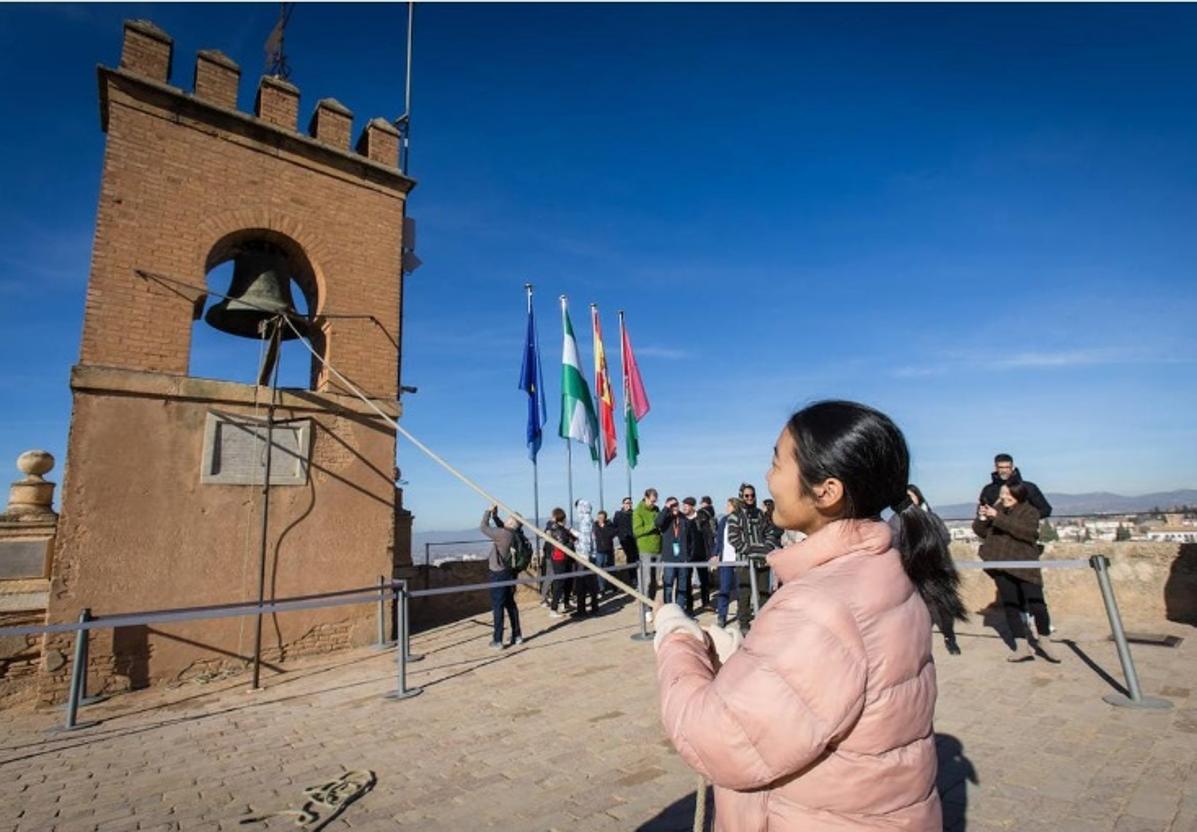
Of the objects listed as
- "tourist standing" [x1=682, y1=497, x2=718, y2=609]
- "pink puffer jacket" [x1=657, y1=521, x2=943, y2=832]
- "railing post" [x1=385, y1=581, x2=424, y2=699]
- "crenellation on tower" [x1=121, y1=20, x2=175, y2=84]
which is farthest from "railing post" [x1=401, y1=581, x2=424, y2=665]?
"crenellation on tower" [x1=121, y1=20, x2=175, y2=84]

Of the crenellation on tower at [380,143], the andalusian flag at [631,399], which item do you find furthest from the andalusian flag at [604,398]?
the crenellation on tower at [380,143]

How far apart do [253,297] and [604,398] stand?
9610mm

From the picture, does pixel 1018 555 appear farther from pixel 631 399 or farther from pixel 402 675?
pixel 631 399

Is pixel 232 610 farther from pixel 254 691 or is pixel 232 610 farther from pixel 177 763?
pixel 254 691

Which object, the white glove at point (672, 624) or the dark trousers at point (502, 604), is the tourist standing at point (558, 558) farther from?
the white glove at point (672, 624)

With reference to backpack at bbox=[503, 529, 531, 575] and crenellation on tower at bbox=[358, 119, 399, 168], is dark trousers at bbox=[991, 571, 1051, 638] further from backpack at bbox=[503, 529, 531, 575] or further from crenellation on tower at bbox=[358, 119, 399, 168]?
crenellation on tower at bbox=[358, 119, 399, 168]

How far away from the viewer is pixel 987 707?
494 cm

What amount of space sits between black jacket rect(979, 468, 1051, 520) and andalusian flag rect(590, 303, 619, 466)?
959 centimetres

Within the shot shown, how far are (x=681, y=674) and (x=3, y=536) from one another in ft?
28.4

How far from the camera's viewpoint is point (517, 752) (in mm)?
4434

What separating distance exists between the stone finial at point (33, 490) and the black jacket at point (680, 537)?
27.5 feet

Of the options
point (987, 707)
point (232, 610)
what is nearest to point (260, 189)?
point (232, 610)

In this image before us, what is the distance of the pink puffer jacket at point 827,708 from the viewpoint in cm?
121

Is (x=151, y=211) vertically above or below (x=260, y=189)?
below
